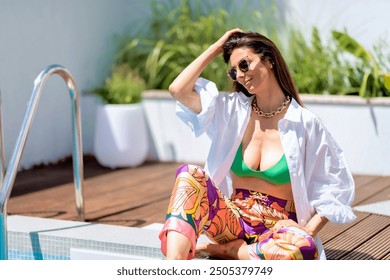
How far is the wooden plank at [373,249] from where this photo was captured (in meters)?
4.28

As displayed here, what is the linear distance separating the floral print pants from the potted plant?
3950 millimetres

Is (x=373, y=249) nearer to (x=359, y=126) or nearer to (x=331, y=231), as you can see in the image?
(x=331, y=231)

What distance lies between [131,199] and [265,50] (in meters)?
2.84

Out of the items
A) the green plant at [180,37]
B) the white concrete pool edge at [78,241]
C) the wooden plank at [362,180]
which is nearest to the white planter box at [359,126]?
the wooden plank at [362,180]

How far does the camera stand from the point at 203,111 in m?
3.82

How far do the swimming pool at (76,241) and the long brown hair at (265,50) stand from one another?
1.04 metres

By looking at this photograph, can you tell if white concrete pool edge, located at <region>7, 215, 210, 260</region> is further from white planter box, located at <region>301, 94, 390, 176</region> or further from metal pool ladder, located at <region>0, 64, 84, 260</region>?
white planter box, located at <region>301, 94, 390, 176</region>

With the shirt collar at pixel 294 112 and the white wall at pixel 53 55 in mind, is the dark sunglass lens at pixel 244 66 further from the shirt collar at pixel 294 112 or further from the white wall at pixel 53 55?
the white wall at pixel 53 55

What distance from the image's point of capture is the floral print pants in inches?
136

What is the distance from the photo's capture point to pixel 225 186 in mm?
3986

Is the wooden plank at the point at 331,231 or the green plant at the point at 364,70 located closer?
the wooden plank at the point at 331,231

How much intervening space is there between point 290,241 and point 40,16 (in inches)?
200

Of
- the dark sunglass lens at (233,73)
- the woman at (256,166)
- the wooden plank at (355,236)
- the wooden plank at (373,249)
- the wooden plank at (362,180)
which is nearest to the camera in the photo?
the woman at (256,166)
